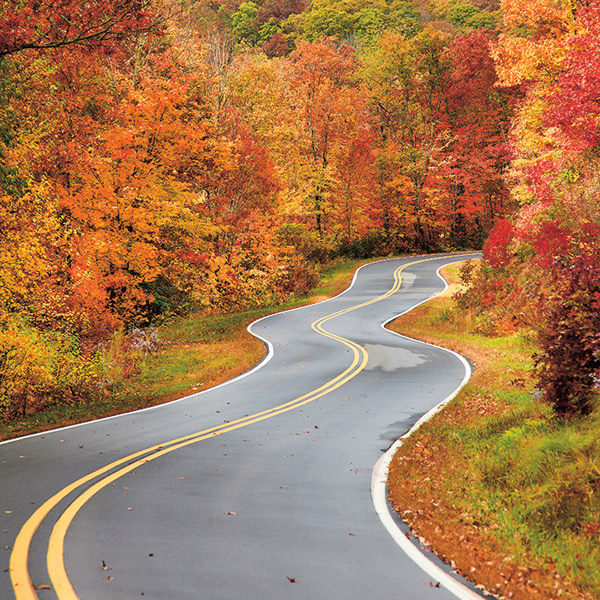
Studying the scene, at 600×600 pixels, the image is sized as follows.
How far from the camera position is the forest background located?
1102cm

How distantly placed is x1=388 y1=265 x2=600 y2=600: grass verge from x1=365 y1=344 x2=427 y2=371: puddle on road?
5.78 metres

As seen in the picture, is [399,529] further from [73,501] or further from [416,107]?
[416,107]

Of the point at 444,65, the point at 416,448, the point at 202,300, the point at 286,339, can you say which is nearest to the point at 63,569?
the point at 416,448

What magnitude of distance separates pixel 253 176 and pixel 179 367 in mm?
16998

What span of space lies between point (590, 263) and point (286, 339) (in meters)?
15.5

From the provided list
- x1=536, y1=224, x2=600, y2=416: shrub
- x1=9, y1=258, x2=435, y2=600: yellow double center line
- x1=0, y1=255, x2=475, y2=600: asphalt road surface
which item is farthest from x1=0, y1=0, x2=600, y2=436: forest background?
x1=9, y1=258, x2=435, y2=600: yellow double center line

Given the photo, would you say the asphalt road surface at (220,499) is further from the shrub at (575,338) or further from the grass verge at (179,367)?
the shrub at (575,338)

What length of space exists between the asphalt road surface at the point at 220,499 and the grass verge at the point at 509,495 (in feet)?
1.82

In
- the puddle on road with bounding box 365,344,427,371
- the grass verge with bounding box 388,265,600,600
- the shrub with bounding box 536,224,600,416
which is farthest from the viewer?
the puddle on road with bounding box 365,344,427,371

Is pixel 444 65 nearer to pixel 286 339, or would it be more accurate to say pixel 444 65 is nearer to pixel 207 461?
pixel 286 339

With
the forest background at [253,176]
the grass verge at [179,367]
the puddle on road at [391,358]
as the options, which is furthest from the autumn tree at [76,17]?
the puddle on road at [391,358]

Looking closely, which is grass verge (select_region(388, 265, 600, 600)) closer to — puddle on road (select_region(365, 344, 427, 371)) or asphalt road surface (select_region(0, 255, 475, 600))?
asphalt road surface (select_region(0, 255, 475, 600))

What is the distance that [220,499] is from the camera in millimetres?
6988

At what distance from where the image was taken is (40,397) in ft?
49.3
